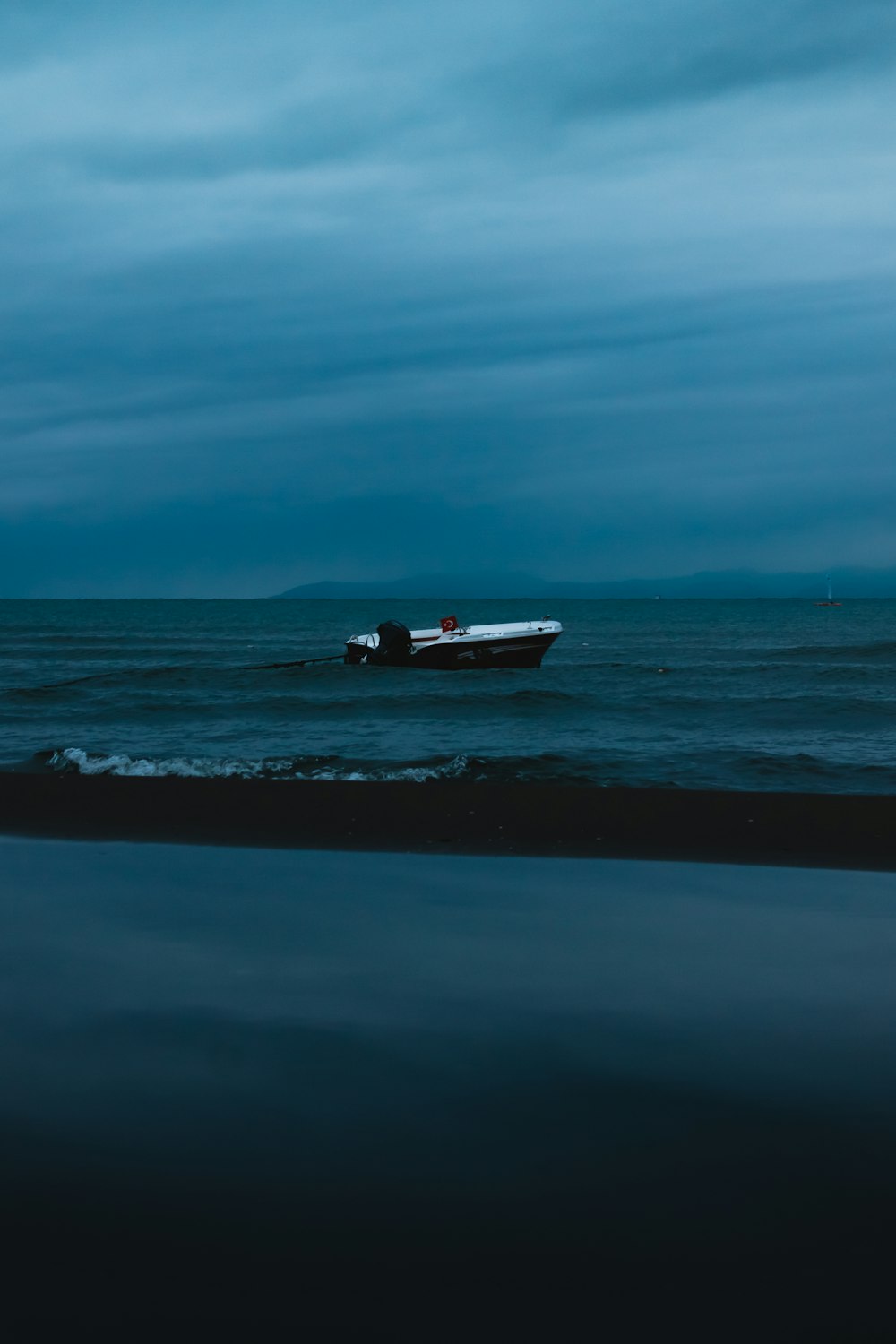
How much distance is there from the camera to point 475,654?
35.6 m

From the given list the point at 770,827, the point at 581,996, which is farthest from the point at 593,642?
the point at 581,996

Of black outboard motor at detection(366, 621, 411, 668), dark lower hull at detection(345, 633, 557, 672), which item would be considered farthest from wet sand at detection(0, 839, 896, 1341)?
→ dark lower hull at detection(345, 633, 557, 672)

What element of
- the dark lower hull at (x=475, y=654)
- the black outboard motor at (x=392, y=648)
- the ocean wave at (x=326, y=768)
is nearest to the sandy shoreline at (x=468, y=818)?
the ocean wave at (x=326, y=768)

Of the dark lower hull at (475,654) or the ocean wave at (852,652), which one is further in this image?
the ocean wave at (852,652)

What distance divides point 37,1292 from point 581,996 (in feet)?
9.45

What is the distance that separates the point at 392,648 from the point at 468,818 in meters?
23.9

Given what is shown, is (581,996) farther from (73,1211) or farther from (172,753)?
(172,753)

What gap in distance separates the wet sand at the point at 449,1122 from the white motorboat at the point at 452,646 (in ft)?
88.5

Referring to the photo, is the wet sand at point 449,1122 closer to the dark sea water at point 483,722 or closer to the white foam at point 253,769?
the white foam at point 253,769

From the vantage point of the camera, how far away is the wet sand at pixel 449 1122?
3078 millimetres

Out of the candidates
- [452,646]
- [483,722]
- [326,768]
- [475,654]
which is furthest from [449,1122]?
[475,654]

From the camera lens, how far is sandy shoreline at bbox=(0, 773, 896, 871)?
923 centimetres

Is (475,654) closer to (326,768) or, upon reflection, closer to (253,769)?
(326,768)

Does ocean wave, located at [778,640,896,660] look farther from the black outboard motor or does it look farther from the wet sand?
the wet sand
